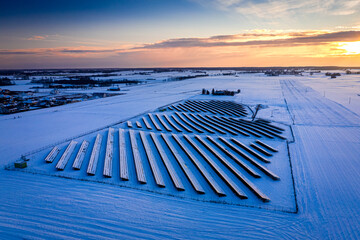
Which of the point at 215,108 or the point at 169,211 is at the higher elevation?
the point at 215,108

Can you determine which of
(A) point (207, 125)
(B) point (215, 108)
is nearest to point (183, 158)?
(A) point (207, 125)

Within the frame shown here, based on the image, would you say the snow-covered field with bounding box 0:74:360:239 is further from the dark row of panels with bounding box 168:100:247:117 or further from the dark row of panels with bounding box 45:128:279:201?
the dark row of panels with bounding box 168:100:247:117

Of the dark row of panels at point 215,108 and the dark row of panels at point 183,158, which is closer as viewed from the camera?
the dark row of panels at point 183,158

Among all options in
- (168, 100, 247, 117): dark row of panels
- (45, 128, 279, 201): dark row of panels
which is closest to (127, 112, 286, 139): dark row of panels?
(45, 128, 279, 201): dark row of panels

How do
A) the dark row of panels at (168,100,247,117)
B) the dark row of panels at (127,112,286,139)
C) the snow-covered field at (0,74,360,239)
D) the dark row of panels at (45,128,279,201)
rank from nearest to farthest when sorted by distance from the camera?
the snow-covered field at (0,74,360,239)
the dark row of panels at (45,128,279,201)
the dark row of panels at (127,112,286,139)
the dark row of panels at (168,100,247,117)

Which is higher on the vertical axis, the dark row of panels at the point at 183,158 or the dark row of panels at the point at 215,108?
the dark row of panels at the point at 215,108

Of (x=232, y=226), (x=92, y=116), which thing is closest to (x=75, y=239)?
(x=232, y=226)

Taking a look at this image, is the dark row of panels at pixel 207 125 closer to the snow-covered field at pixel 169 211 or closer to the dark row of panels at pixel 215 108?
the dark row of panels at pixel 215 108

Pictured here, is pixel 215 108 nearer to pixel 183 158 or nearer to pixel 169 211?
pixel 183 158

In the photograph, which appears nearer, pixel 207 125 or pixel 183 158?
pixel 183 158

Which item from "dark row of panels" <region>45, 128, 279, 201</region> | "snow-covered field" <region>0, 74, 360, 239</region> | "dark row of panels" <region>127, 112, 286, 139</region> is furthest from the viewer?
"dark row of panels" <region>127, 112, 286, 139</region>

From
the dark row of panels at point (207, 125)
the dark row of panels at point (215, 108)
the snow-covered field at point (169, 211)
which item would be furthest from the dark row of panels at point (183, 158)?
the dark row of panels at point (215, 108)
